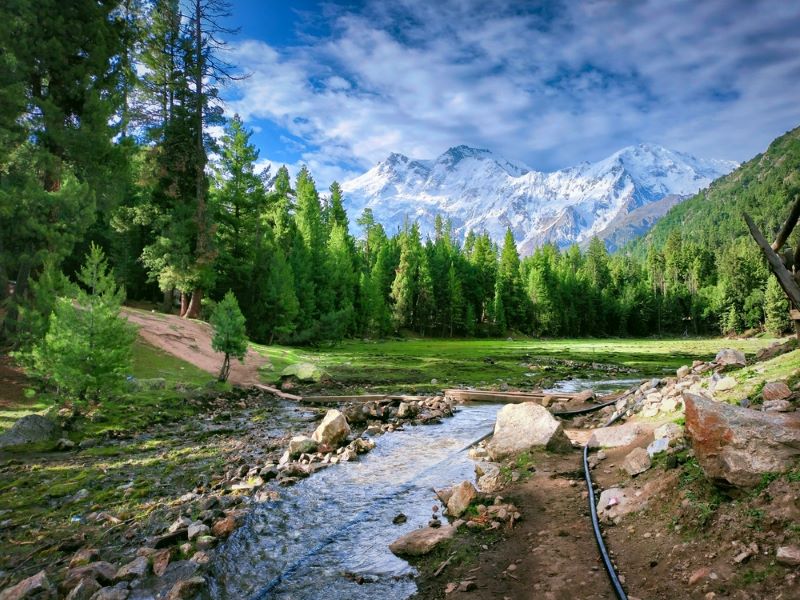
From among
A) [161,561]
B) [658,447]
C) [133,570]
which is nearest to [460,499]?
[658,447]

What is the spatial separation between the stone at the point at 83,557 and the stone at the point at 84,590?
757 mm

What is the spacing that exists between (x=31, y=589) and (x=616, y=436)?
10.5 m

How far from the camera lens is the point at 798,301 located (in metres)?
8.30

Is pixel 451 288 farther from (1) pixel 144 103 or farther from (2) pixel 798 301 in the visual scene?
(2) pixel 798 301

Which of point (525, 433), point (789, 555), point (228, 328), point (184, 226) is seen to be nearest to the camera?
point (789, 555)

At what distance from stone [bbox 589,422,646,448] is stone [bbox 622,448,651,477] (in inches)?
73.6

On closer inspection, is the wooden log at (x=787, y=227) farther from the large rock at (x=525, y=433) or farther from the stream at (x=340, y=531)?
the stream at (x=340, y=531)

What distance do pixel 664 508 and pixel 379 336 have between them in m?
60.8

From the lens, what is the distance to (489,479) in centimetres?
889

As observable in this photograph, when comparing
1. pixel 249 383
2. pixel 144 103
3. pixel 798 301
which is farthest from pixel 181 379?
pixel 144 103

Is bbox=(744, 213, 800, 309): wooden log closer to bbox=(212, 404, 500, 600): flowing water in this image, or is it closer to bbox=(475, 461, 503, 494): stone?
bbox=(475, 461, 503, 494): stone

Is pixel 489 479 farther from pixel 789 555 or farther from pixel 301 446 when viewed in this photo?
pixel 789 555

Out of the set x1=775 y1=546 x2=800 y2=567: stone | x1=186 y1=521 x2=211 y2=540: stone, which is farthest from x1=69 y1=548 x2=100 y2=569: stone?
x1=775 y1=546 x2=800 y2=567: stone

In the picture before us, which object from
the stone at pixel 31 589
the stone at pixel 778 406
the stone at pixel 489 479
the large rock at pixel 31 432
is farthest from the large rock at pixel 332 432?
the stone at pixel 778 406
